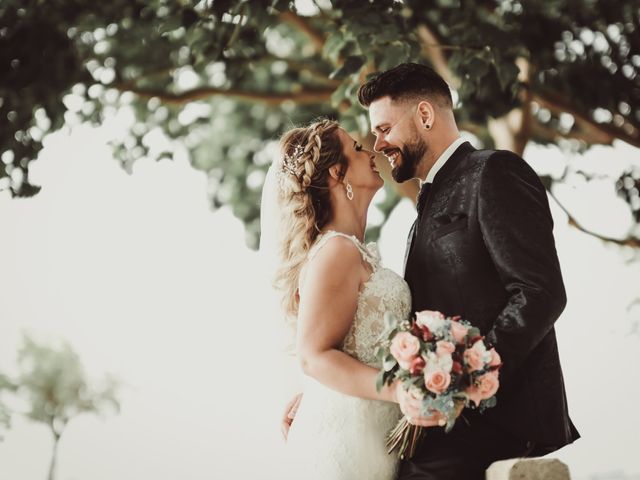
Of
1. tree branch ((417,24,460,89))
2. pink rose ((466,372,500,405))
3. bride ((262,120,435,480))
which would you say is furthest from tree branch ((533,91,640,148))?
pink rose ((466,372,500,405))

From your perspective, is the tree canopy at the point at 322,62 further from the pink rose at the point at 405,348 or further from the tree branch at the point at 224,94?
the pink rose at the point at 405,348

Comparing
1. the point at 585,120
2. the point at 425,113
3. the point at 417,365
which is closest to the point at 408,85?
the point at 425,113

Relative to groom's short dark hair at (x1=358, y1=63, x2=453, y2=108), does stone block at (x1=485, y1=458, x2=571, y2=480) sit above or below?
below

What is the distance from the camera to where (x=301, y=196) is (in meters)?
2.47

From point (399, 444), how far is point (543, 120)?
4.58 metres

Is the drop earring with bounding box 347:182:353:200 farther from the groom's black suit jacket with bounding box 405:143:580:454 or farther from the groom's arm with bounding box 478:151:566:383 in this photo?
the groom's arm with bounding box 478:151:566:383

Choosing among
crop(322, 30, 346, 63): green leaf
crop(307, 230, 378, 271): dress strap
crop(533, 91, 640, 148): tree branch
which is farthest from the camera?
crop(533, 91, 640, 148): tree branch

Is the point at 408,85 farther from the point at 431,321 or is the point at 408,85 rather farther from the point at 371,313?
the point at 431,321

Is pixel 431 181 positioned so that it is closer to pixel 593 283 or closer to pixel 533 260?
pixel 533 260

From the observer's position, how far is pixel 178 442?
10.6 m

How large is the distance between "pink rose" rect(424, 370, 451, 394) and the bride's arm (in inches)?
10.4

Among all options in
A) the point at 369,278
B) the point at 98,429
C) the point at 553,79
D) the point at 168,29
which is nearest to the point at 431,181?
the point at 369,278

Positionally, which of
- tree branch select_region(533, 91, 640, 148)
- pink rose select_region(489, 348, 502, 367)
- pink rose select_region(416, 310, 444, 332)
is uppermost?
pink rose select_region(416, 310, 444, 332)

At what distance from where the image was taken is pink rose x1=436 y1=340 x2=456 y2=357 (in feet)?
5.95
